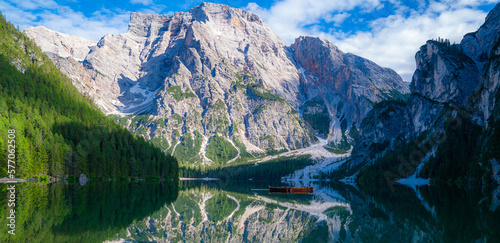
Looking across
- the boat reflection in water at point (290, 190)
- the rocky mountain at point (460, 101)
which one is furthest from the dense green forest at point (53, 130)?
the rocky mountain at point (460, 101)

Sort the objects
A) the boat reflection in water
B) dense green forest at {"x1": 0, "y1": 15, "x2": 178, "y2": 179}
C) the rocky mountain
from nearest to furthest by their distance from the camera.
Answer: dense green forest at {"x1": 0, "y1": 15, "x2": 178, "y2": 179}, the boat reflection in water, the rocky mountain

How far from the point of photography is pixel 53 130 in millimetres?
106500

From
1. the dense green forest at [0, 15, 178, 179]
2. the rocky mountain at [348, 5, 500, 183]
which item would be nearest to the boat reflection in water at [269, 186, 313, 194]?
the dense green forest at [0, 15, 178, 179]

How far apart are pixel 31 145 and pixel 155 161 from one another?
51402 mm

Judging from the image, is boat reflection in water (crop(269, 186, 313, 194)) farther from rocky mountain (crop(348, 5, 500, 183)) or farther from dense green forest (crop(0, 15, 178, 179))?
rocky mountain (crop(348, 5, 500, 183))

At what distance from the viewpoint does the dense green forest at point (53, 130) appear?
8585 cm

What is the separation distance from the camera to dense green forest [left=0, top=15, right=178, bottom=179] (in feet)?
282

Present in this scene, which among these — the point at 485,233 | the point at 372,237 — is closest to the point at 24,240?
the point at 372,237

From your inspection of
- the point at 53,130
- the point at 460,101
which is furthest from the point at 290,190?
the point at 460,101

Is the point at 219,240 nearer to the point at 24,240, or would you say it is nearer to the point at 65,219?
the point at 24,240

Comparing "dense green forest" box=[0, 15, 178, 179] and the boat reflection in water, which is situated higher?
"dense green forest" box=[0, 15, 178, 179]

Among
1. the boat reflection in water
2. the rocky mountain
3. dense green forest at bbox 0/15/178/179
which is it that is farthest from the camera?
the rocky mountain

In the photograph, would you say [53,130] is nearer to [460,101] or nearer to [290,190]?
[290,190]

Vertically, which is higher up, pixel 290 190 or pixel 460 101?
pixel 460 101
